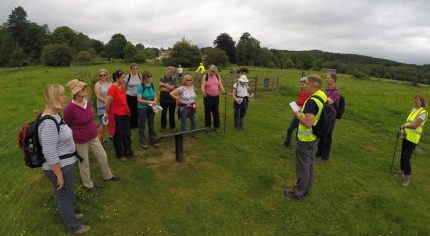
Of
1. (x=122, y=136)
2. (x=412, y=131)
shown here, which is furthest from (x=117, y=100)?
(x=412, y=131)

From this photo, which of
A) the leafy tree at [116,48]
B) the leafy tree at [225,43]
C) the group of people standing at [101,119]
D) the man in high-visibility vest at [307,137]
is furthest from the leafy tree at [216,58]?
the man in high-visibility vest at [307,137]

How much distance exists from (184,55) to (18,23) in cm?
5289

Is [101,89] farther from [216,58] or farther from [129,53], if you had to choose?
[129,53]

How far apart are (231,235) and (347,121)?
1061cm

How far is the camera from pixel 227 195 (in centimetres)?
613

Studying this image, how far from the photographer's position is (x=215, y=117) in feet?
32.0

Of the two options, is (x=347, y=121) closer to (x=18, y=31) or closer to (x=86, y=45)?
(x=86, y=45)

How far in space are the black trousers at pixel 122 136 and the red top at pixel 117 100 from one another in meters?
0.15

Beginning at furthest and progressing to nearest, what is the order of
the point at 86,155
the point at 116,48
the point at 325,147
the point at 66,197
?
the point at 116,48 → the point at 325,147 → the point at 86,155 → the point at 66,197

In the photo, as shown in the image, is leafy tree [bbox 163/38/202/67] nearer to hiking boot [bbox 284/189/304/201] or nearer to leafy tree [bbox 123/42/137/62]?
leafy tree [bbox 123/42/137/62]

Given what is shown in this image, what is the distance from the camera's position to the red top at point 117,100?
6.36 meters

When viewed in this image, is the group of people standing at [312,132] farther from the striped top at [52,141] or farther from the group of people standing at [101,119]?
the striped top at [52,141]

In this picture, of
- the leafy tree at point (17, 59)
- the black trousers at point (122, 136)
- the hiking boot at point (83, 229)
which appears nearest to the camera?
the hiking boot at point (83, 229)

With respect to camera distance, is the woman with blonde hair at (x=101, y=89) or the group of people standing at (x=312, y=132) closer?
the group of people standing at (x=312, y=132)
